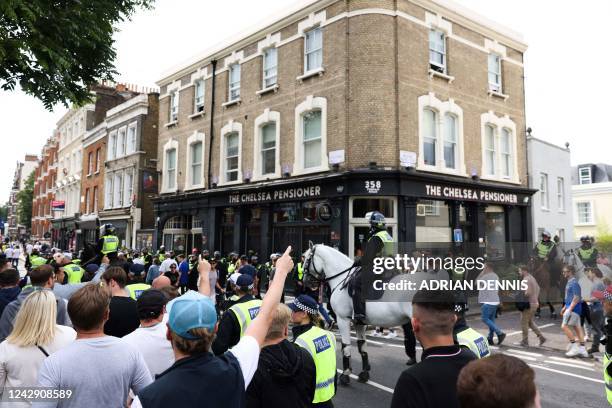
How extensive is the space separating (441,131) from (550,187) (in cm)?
1043

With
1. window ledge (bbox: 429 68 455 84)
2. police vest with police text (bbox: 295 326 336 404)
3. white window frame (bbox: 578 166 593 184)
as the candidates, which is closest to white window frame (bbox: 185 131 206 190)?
window ledge (bbox: 429 68 455 84)

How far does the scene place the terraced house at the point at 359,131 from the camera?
1563 cm

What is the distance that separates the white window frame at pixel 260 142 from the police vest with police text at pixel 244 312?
1407 cm

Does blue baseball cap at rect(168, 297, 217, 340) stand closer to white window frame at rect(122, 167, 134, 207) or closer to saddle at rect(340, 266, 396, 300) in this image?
saddle at rect(340, 266, 396, 300)

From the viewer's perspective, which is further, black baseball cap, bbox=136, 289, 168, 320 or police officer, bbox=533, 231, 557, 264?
police officer, bbox=533, 231, 557, 264

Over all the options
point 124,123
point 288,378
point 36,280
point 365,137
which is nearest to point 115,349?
point 288,378

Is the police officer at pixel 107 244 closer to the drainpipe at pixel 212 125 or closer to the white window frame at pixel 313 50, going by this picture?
the white window frame at pixel 313 50

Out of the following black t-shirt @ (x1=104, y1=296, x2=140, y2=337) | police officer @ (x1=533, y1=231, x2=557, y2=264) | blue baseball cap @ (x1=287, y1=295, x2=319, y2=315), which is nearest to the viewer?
blue baseball cap @ (x1=287, y1=295, x2=319, y2=315)

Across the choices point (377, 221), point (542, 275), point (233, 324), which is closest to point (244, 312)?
point (233, 324)

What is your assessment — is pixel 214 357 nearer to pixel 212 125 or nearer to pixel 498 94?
pixel 498 94

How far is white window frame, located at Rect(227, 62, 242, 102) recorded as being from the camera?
826 inches

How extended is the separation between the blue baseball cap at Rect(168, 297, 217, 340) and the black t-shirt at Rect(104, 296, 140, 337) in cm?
243

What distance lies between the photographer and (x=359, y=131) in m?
15.6

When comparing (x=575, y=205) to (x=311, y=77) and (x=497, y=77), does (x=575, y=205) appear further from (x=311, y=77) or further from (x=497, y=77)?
(x=311, y=77)
